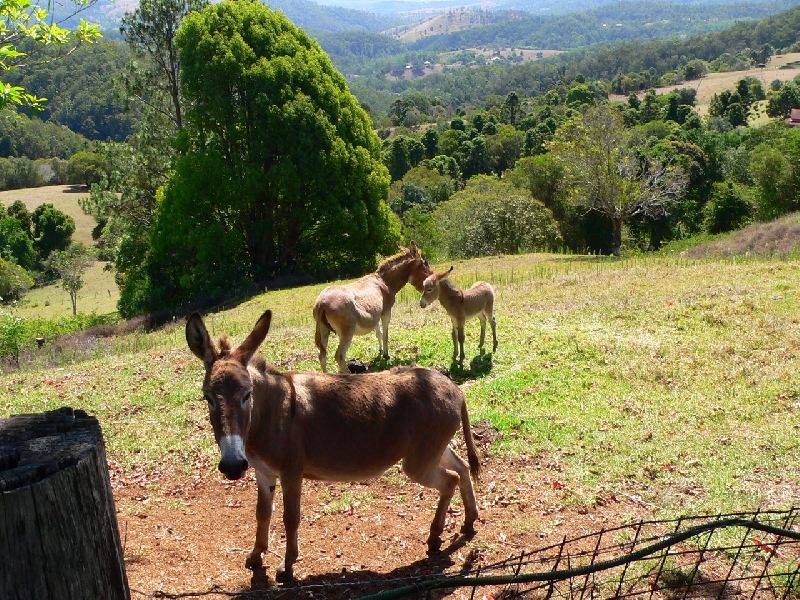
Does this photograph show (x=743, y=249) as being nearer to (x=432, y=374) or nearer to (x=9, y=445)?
(x=432, y=374)

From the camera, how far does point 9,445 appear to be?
2.75m

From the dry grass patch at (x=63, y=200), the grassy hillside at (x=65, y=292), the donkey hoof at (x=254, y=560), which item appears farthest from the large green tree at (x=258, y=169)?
the dry grass patch at (x=63, y=200)

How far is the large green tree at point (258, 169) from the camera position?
1235 inches

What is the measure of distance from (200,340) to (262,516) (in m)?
1.88

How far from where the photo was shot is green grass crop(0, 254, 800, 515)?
8.16 meters

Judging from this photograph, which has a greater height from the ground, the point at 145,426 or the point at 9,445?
the point at 9,445

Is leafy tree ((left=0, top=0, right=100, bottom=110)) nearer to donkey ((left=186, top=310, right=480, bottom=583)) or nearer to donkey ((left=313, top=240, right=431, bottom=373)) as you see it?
donkey ((left=186, top=310, right=480, bottom=583))

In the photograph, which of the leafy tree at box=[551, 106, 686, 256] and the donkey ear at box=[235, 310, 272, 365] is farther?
the leafy tree at box=[551, 106, 686, 256]

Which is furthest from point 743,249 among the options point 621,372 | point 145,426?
point 145,426

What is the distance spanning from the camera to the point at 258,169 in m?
31.4

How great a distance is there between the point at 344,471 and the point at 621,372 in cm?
708

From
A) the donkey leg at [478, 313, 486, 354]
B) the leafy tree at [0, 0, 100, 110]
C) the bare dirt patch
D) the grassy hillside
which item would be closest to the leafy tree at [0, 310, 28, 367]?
the leafy tree at [0, 0, 100, 110]

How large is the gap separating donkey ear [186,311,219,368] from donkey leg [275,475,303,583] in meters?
1.27

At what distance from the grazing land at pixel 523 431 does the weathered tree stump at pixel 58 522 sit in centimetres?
345
